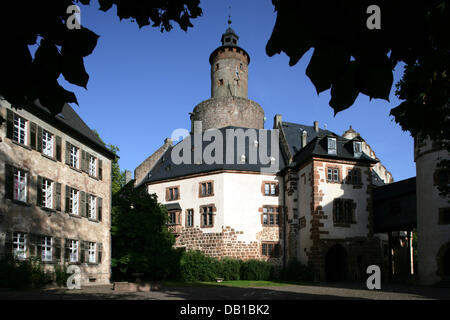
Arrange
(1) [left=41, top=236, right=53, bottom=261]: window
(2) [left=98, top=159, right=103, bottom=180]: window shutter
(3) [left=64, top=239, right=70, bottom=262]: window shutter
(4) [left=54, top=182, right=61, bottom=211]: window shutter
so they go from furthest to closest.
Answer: (2) [left=98, top=159, right=103, bottom=180]: window shutter
(3) [left=64, top=239, right=70, bottom=262]: window shutter
(4) [left=54, top=182, right=61, bottom=211]: window shutter
(1) [left=41, top=236, right=53, bottom=261]: window

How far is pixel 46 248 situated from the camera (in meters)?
21.2

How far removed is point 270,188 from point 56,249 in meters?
18.2

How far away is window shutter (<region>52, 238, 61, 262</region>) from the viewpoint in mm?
21709

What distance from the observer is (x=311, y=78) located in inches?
88.9

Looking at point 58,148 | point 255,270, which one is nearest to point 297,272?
point 255,270

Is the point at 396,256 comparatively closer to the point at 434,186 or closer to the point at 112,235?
the point at 434,186

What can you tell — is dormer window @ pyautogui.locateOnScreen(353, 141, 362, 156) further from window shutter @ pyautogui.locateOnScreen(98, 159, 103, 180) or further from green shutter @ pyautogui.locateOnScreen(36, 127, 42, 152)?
green shutter @ pyautogui.locateOnScreen(36, 127, 42, 152)

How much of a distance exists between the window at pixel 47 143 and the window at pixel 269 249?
59.1ft

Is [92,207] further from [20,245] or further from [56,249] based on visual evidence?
[20,245]

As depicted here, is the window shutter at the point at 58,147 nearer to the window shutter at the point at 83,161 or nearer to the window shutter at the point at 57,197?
the window shutter at the point at 57,197

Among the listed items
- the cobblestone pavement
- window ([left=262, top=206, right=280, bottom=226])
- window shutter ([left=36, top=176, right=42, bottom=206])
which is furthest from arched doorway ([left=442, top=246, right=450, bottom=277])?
window shutter ([left=36, top=176, right=42, bottom=206])

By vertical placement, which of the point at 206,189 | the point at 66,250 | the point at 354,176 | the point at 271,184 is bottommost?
the point at 66,250

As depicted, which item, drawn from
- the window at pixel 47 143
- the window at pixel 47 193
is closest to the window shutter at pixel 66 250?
the window at pixel 47 193

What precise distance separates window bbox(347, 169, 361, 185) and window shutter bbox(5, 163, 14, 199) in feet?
73.0
